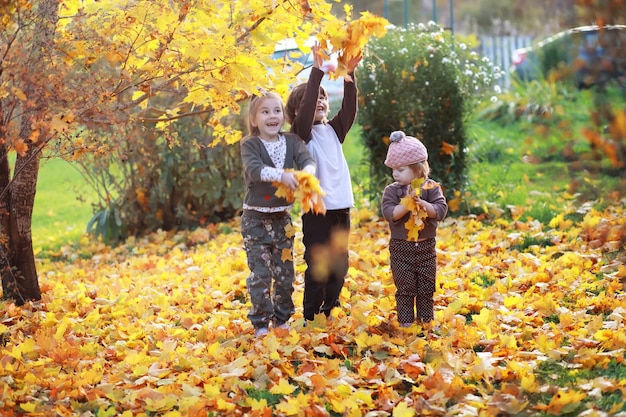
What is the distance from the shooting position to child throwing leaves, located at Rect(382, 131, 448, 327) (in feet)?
14.3

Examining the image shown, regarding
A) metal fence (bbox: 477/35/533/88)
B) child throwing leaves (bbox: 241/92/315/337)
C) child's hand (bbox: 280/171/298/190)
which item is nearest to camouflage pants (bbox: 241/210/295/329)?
child throwing leaves (bbox: 241/92/315/337)

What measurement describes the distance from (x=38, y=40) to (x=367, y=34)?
5.63 feet

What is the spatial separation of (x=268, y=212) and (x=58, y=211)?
786 centimetres

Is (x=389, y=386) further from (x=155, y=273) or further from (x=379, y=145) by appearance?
(x=379, y=145)

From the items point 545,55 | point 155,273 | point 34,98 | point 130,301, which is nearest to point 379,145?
point 155,273

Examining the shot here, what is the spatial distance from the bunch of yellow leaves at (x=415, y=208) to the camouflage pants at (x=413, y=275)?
0.13 meters

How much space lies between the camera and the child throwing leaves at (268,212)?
434 centimetres

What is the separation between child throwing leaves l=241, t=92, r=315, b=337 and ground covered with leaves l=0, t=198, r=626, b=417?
0.60 feet

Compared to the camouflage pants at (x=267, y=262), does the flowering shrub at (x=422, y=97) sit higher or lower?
higher

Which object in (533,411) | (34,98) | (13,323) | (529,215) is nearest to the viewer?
(533,411)

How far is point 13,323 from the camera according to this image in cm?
488

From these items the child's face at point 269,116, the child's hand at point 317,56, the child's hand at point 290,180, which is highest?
the child's hand at point 317,56

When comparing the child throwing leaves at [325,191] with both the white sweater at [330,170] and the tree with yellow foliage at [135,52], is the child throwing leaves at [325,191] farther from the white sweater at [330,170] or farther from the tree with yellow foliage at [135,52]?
the tree with yellow foliage at [135,52]

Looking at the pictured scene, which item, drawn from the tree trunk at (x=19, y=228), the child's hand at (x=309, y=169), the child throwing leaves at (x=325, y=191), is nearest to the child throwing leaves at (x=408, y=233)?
the child throwing leaves at (x=325, y=191)
